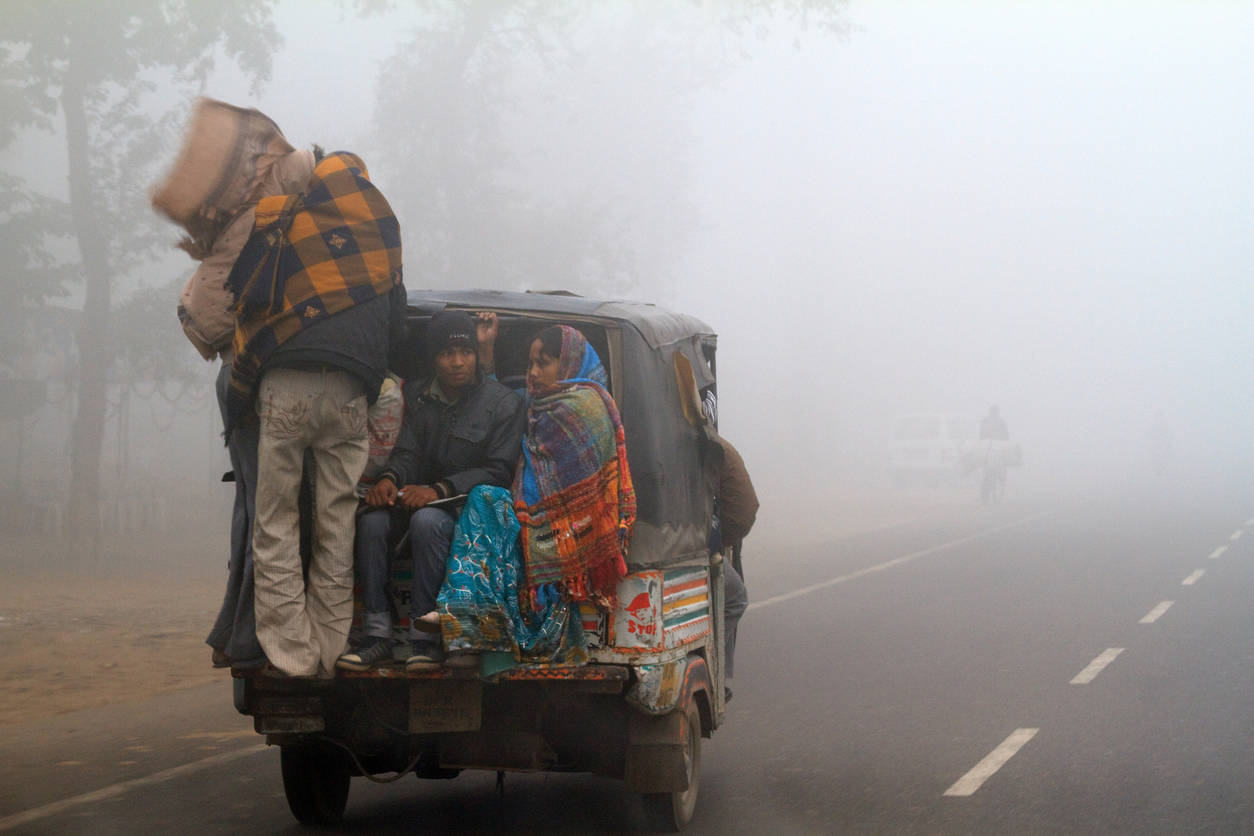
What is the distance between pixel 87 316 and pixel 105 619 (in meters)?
8.28

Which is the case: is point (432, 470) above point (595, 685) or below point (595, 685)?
above

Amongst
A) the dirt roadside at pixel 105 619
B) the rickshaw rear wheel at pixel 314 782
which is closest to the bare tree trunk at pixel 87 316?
the dirt roadside at pixel 105 619

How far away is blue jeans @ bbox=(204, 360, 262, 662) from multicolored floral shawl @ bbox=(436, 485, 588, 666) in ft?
2.33

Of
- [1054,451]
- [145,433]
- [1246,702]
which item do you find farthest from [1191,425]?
[1246,702]

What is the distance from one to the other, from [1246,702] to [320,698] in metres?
6.31

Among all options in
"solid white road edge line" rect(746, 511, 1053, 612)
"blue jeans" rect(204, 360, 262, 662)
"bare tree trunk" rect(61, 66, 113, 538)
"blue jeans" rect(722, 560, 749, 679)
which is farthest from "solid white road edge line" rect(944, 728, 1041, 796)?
"bare tree trunk" rect(61, 66, 113, 538)

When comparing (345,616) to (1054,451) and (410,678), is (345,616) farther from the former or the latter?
(1054,451)

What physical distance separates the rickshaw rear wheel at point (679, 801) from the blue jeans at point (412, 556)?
1.15 metres

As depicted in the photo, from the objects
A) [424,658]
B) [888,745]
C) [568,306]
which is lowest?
[888,745]

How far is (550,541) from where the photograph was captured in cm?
561

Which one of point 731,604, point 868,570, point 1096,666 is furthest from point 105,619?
point 868,570

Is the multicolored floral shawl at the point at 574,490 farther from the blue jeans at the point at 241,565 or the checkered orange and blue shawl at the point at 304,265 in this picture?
the blue jeans at the point at 241,565

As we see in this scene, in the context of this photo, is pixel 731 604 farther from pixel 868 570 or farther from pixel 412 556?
pixel 868 570

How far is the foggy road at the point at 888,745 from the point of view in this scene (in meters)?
6.64
